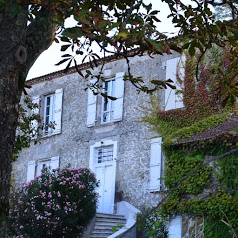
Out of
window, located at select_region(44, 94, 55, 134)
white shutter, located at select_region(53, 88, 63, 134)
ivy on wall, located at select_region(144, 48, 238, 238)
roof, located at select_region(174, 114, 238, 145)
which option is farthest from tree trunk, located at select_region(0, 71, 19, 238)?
window, located at select_region(44, 94, 55, 134)

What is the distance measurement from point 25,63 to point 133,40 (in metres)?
1.04

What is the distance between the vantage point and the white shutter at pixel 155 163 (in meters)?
20.8

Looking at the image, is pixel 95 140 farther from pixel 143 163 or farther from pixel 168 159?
pixel 168 159

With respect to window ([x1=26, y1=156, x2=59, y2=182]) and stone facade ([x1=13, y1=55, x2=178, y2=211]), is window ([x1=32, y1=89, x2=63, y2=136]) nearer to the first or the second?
stone facade ([x1=13, y1=55, x2=178, y2=211])

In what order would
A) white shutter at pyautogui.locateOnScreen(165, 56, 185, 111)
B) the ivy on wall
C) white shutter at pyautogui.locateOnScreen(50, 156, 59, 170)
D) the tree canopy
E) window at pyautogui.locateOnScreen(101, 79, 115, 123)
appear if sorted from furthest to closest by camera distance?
white shutter at pyautogui.locateOnScreen(50, 156, 59, 170) → window at pyautogui.locateOnScreen(101, 79, 115, 123) → white shutter at pyautogui.locateOnScreen(165, 56, 185, 111) → the ivy on wall → the tree canopy

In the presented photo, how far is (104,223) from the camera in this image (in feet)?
67.8

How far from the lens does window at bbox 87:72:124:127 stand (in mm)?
22594

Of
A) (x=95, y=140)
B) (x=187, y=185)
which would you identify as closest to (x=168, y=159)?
(x=187, y=185)

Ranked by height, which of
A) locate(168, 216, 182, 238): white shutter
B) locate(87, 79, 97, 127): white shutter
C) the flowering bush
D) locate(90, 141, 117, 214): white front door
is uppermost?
locate(87, 79, 97, 127): white shutter

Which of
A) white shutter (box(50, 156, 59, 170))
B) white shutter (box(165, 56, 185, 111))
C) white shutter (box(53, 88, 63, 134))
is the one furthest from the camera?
white shutter (box(53, 88, 63, 134))

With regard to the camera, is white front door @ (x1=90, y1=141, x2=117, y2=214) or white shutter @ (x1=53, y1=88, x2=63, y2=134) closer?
white front door @ (x1=90, y1=141, x2=117, y2=214)

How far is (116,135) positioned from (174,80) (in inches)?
103

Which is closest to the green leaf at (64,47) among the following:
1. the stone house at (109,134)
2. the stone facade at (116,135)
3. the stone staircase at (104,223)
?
the stone house at (109,134)

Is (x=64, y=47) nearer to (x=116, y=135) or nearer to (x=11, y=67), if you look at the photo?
(x=11, y=67)
